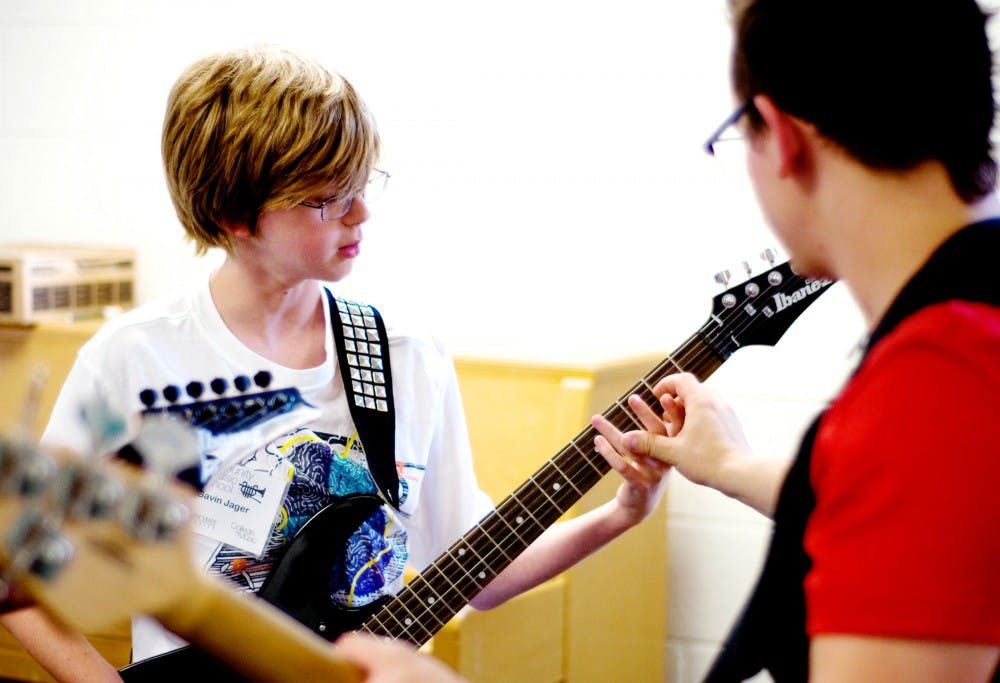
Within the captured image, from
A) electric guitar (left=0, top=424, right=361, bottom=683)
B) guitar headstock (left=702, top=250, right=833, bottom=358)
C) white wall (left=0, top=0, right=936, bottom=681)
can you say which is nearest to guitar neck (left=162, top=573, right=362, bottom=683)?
electric guitar (left=0, top=424, right=361, bottom=683)

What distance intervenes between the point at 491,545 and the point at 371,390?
27cm

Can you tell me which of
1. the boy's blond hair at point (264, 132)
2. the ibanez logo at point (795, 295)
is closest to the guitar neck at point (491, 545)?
the ibanez logo at point (795, 295)

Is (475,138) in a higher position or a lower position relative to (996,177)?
lower

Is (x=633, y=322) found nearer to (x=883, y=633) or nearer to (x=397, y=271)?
(x=397, y=271)

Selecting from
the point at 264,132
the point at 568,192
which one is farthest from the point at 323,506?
the point at 568,192

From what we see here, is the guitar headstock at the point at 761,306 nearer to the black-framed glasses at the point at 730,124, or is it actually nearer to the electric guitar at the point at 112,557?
the black-framed glasses at the point at 730,124

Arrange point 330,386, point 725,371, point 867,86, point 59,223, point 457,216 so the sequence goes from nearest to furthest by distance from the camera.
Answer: point 867,86 < point 330,386 < point 725,371 < point 457,216 < point 59,223

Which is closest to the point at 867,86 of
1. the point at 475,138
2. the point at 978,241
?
the point at 978,241

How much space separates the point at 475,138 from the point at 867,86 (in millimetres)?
1890

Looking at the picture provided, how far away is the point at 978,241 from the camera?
2.52 feet

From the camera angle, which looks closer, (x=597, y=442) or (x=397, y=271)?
(x=597, y=442)

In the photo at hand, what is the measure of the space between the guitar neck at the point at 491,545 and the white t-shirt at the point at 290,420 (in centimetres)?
5

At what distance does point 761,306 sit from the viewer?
142 centimetres

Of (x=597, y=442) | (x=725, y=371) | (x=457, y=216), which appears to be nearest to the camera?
(x=597, y=442)
